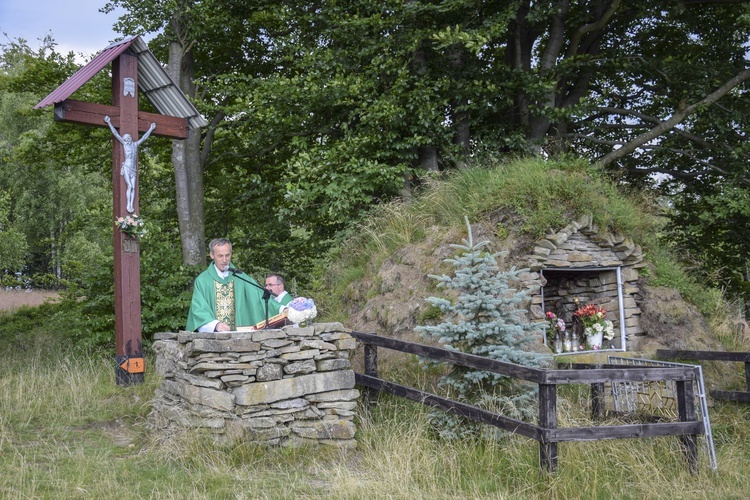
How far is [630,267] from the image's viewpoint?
33.6 ft

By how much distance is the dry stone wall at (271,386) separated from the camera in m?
6.33

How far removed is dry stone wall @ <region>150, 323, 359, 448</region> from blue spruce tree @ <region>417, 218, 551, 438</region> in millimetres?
961

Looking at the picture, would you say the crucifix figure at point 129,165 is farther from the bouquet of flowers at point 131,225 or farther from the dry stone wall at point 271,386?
the dry stone wall at point 271,386

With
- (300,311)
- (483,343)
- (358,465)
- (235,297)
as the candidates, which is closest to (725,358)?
(483,343)

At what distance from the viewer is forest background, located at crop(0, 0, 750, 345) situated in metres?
11.9

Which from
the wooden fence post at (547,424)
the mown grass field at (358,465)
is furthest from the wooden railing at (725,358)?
the wooden fence post at (547,424)

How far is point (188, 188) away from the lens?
14.4 m

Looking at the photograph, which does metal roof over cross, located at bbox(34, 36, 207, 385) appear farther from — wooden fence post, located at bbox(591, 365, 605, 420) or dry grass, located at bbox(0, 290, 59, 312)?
dry grass, located at bbox(0, 290, 59, 312)

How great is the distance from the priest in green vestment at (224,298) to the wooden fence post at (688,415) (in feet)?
13.4

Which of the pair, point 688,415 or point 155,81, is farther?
point 155,81

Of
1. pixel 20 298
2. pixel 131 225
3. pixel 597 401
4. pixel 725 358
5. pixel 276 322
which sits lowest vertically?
pixel 597 401

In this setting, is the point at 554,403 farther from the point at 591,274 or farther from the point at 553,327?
the point at 591,274

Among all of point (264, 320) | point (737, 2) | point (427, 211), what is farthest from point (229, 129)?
point (737, 2)

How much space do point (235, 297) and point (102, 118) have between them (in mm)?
3185
